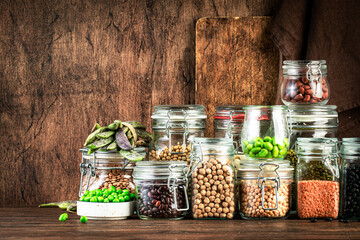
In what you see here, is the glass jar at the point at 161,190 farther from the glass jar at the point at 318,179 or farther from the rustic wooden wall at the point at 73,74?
the rustic wooden wall at the point at 73,74

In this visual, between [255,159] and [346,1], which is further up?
[346,1]

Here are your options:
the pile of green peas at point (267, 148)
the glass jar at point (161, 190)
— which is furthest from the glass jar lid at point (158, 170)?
the pile of green peas at point (267, 148)

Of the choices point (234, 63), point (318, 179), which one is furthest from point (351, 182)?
point (234, 63)

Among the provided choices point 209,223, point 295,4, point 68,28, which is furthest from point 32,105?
point 295,4

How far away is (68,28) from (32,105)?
1.20 feet

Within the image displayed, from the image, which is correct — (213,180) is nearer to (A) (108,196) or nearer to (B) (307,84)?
(A) (108,196)

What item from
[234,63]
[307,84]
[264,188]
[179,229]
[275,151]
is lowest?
[179,229]

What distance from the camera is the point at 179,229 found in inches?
52.6

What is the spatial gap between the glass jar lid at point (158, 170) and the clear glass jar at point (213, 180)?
48 millimetres

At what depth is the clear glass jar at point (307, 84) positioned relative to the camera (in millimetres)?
1563

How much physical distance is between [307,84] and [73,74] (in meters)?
0.99

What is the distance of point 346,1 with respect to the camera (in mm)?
1823

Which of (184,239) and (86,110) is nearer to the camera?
(184,239)

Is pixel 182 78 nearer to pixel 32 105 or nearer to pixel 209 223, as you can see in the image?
pixel 32 105
